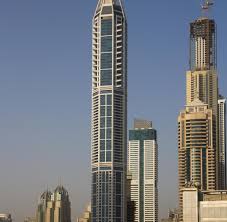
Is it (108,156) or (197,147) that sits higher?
(197,147)

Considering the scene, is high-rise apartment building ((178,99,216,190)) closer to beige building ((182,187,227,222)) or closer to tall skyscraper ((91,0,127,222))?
tall skyscraper ((91,0,127,222))

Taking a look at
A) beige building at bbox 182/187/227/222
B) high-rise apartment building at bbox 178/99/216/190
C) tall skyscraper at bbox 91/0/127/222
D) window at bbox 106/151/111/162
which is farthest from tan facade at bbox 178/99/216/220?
beige building at bbox 182/187/227/222

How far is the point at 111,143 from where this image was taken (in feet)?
630

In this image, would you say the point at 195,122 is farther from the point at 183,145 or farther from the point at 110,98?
the point at 110,98

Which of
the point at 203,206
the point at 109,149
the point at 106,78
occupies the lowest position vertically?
the point at 203,206

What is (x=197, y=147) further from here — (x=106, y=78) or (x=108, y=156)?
(x=106, y=78)

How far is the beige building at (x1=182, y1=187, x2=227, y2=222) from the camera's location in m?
78.8

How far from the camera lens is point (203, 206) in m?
79.8

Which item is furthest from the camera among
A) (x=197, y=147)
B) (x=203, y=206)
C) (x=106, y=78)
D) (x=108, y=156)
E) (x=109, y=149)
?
(x=106, y=78)

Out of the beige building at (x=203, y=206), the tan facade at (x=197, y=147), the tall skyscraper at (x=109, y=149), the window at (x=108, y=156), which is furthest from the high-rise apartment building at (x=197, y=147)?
the beige building at (x=203, y=206)

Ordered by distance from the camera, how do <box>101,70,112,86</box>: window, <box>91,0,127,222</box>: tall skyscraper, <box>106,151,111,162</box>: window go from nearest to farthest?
<box>91,0,127,222</box>: tall skyscraper → <box>106,151,111,162</box>: window → <box>101,70,112,86</box>: window

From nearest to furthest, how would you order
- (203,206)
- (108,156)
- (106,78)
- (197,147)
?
(203,206) → (197,147) → (108,156) → (106,78)

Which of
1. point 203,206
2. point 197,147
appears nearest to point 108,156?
point 197,147

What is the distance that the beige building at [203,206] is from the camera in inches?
3100
